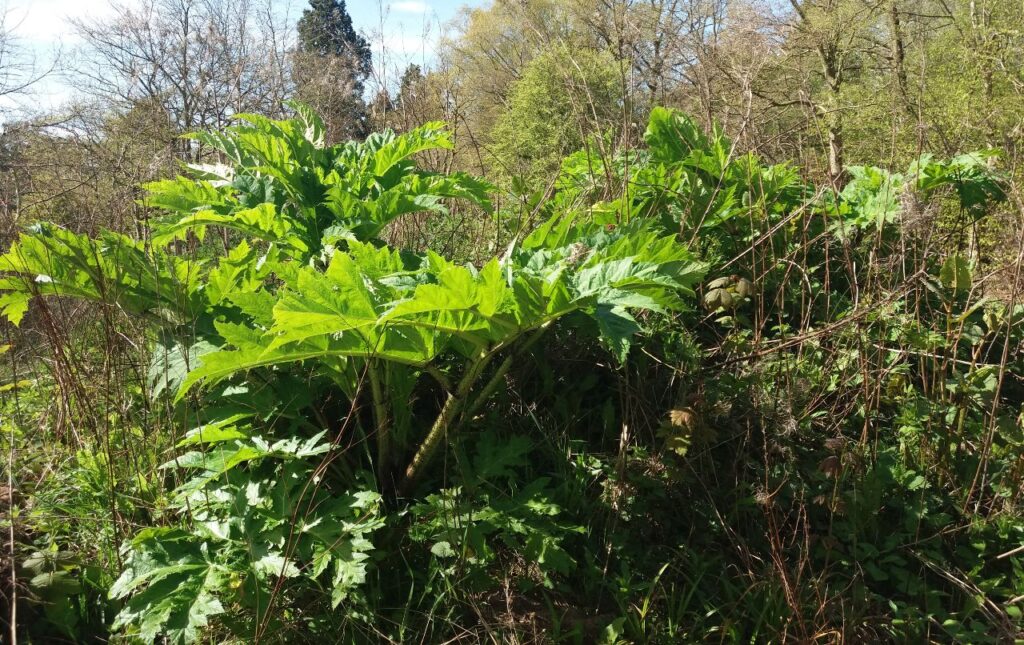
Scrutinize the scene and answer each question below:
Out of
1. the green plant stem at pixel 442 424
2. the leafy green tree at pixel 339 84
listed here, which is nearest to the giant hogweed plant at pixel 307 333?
the green plant stem at pixel 442 424

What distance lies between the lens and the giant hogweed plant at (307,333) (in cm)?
177

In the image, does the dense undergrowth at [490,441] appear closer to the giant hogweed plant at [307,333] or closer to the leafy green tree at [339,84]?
the giant hogweed plant at [307,333]

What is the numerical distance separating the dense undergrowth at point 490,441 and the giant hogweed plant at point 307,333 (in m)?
0.01

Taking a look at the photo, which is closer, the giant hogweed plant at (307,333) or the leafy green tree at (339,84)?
the giant hogweed plant at (307,333)

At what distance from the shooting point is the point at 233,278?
7.76ft

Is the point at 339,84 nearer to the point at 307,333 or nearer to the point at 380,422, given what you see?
the point at 380,422

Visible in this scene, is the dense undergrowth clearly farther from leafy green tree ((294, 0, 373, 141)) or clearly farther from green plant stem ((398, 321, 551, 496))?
leafy green tree ((294, 0, 373, 141))

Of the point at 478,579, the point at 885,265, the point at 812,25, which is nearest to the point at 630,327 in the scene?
the point at 478,579

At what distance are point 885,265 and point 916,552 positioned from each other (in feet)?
3.66

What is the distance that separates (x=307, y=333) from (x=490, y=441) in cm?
85

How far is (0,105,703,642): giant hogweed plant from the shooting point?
177 cm

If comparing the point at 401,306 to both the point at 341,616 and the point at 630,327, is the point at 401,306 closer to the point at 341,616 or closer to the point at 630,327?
the point at 630,327

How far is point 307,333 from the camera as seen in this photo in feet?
5.48

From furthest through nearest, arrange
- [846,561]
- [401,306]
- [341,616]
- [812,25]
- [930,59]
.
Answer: [812,25] < [930,59] < [846,561] < [341,616] < [401,306]
